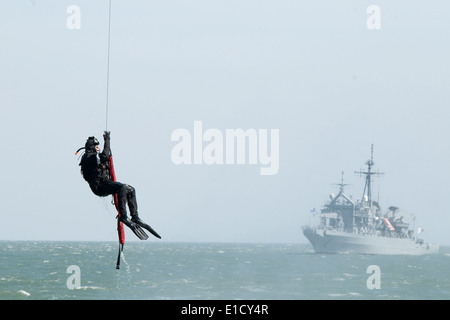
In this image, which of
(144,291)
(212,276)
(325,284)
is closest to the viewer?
(144,291)

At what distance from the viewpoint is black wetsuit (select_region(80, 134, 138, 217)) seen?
2033 centimetres

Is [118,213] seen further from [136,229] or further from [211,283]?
[211,283]

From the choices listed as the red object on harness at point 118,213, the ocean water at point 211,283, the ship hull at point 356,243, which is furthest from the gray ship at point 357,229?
the red object on harness at point 118,213

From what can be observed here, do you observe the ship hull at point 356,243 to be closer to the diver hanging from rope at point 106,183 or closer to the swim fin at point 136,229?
the diver hanging from rope at point 106,183

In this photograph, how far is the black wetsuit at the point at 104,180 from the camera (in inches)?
800

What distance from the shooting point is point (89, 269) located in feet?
406

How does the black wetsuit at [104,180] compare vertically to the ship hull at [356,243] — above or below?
above

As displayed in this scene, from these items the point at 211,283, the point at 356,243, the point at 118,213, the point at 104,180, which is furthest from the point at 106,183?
the point at 356,243

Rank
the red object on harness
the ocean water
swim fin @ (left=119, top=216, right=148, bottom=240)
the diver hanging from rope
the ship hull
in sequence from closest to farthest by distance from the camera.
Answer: swim fin @ (left=119, top=216, right=148, bottom=240) < the diver hanging from rope < the red object on harness < the ocean water < the ship hull

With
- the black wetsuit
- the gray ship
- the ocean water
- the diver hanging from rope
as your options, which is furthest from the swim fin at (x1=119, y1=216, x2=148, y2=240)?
the gray ship

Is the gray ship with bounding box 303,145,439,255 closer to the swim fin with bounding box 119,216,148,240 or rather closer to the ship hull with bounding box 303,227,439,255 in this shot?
the ship hull with bounding box 303,227,439,255
